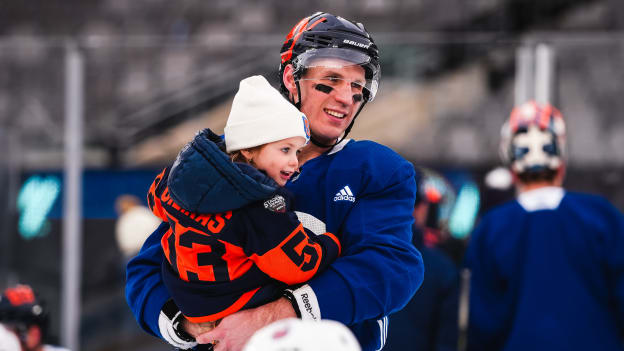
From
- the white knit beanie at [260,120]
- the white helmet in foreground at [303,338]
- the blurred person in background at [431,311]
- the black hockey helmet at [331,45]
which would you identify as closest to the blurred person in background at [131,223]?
the blurred person in background at [431,311]

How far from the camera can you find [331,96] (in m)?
1.71

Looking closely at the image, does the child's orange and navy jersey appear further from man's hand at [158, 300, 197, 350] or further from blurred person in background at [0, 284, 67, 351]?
blurred person in background at [0, 284, 67, 351]

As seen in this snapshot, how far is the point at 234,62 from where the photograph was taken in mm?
4988

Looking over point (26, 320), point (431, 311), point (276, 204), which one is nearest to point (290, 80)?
point (276, 204)

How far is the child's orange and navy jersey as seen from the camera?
4.43 ft

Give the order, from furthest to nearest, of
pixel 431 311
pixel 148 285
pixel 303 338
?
pixel 431 311
pixel 148 285
pixel 303 338

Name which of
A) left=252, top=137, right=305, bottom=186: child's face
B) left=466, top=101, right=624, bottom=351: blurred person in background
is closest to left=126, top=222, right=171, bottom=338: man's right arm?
left=252, top=137, right=305, bottom=186: child's face

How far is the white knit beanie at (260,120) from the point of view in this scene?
1474 mm

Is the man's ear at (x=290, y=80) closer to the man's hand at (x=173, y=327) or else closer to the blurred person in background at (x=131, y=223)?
the man's hand at (x=173, y=327)

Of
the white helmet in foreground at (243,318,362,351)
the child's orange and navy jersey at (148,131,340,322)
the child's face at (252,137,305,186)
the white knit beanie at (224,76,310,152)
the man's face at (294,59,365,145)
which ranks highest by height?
the man's face at (294,59,365,145)

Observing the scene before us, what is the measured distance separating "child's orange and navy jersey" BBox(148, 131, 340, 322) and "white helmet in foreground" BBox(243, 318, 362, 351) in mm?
400

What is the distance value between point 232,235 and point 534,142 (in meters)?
1.61

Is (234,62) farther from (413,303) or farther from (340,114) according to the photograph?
(340,114)

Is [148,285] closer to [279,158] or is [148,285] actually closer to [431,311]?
[279,158]
